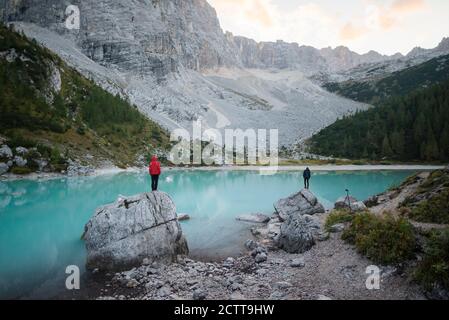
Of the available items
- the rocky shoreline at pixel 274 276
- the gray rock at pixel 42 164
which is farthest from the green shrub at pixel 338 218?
the gray rock at pixel 42 164

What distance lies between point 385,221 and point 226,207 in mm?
22632

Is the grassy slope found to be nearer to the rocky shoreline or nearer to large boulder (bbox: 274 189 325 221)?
→ large boulder (bbox: 274 189 325 221)

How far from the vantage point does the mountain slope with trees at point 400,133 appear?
297ft

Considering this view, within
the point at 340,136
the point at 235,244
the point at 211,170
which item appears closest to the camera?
the point at 235,244

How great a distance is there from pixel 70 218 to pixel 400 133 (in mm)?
97969

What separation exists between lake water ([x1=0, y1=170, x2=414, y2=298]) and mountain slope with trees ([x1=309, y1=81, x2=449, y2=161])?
50038 mm

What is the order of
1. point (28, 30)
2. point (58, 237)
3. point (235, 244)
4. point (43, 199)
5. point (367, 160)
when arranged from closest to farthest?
point (235, 244), point (58, 237), point (43, 199), point (367, 160), point (28, 30)

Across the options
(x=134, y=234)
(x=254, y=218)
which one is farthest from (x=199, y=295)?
(x=254, y=218)

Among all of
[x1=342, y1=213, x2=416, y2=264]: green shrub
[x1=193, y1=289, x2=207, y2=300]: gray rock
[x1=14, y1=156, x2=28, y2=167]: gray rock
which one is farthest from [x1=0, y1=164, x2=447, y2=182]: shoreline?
[x1=342, y1=213, x2=416, y2=264]: green shrub

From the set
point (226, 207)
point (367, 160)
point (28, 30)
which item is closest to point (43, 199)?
point (226, 207)

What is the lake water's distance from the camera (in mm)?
16641

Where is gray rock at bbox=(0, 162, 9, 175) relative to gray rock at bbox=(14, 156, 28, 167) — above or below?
below
